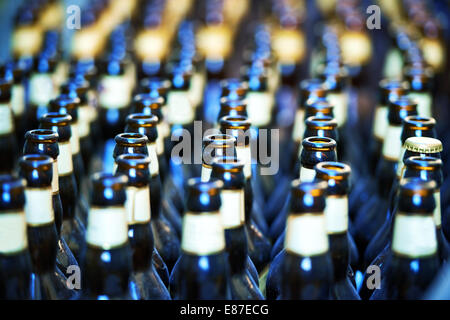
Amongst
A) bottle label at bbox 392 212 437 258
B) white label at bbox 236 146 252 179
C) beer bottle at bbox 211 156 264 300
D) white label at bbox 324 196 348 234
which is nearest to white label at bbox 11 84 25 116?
white label at bbox 236 146 252 179

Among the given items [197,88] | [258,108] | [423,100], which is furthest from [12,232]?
[197,88]

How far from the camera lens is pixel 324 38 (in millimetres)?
2660

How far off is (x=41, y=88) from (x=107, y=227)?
1139mm

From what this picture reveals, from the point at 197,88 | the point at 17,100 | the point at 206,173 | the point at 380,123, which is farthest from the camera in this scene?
the point at 197,88

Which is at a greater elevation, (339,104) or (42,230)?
(339,104)

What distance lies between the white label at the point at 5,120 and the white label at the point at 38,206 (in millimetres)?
640

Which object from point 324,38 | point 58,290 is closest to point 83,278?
point 58,290

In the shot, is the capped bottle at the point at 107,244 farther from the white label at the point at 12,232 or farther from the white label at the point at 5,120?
the white label at the point at 5,120

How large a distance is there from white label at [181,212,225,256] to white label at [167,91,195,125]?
870 mm

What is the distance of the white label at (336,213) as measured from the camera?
3.74 feet

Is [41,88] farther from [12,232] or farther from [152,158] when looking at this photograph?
[12,232]

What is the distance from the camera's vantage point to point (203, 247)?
1.03 metres

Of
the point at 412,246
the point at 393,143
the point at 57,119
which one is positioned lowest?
the point at 412,246
